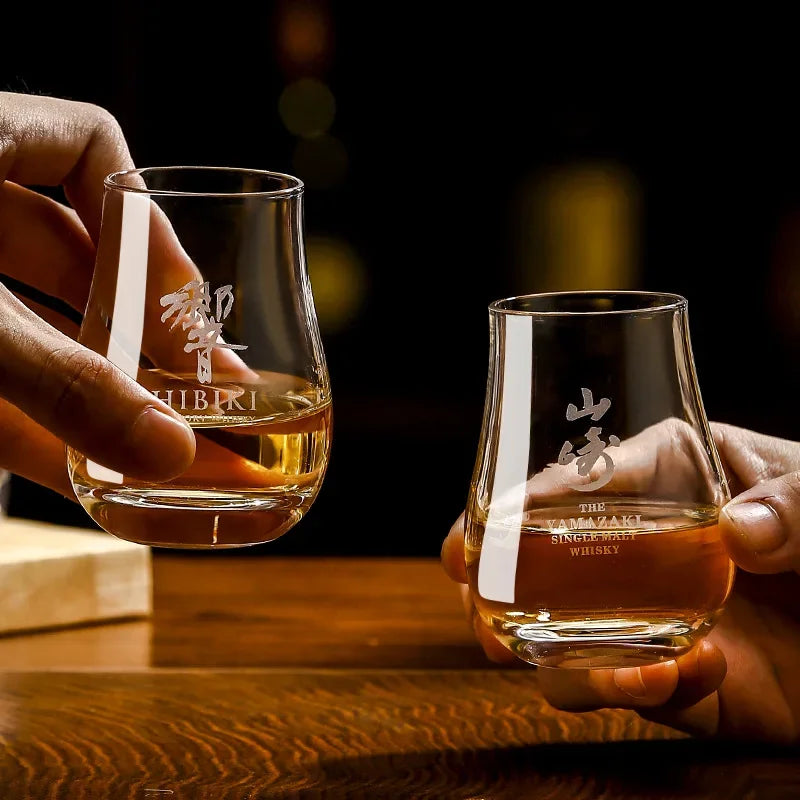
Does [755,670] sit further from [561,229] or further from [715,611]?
[561,229]

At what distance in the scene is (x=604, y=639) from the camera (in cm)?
81

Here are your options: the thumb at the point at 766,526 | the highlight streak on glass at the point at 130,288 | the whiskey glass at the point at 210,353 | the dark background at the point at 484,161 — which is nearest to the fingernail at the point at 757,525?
the thumb at the point at 766,526

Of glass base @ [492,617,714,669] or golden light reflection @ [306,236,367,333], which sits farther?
golden light reflection @ [306,236,367,333]

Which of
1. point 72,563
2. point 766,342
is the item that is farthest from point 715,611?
point 766,342

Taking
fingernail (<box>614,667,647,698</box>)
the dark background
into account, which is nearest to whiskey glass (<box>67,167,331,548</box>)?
fingernail (<box>614,667,647,698</box>)

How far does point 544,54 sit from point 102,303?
2.85 m

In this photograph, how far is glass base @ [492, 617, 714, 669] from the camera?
80 cm

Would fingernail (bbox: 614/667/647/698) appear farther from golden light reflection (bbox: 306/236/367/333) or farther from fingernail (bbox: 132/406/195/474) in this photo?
golden light reflection (bbox: 306/236/367/333)

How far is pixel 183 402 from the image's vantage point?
0.84m

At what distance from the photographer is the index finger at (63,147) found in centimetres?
104

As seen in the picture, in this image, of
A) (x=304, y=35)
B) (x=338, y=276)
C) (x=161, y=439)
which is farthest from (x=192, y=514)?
(x=304, y=35)

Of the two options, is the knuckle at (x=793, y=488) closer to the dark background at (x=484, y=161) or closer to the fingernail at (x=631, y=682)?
the fingernail at (x=631, y=682)

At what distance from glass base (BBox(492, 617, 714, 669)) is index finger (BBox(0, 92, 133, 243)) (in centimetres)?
53

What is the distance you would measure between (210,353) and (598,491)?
0.25 metres
